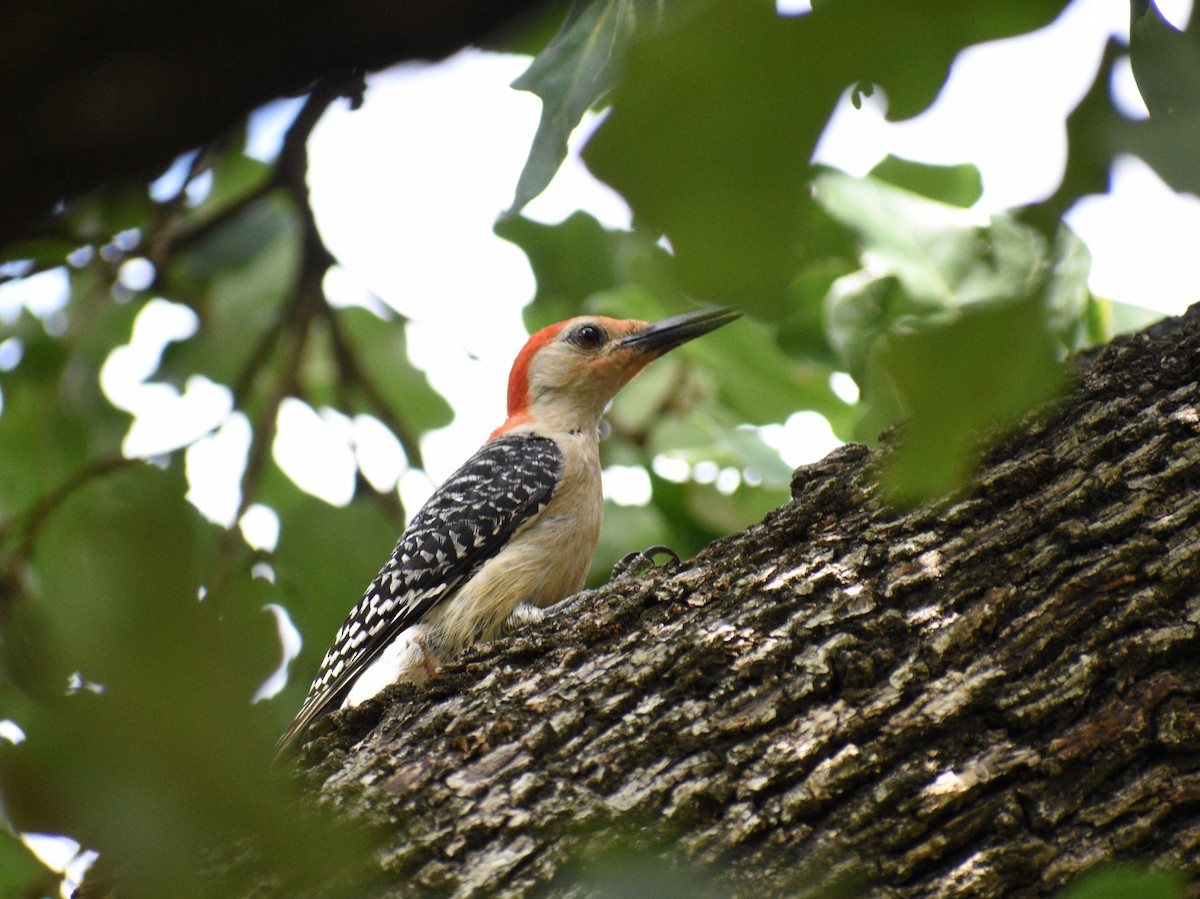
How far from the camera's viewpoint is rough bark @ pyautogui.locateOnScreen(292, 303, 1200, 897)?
1.94 metres

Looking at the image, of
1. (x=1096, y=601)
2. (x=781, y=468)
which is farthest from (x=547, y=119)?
(x=781, y=468)

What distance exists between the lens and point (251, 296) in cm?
504

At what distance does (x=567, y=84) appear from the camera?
141cm

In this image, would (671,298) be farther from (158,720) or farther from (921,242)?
(921,242)

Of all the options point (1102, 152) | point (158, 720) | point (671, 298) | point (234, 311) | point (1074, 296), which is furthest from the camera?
point (234, 311)

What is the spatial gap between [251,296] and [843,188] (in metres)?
2.82

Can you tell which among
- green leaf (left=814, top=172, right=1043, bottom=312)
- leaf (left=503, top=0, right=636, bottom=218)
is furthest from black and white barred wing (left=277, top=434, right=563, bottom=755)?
leaf (left=503, top=0, right=636, bottom=218)

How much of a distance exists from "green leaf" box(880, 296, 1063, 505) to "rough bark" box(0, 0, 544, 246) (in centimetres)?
38

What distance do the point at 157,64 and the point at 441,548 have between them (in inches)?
152

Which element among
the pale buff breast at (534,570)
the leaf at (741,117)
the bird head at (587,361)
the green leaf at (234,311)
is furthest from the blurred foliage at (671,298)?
the bird head at (587,361)

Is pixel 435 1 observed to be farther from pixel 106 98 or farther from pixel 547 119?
pixel 547 119

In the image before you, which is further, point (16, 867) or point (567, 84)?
point (16, 867)

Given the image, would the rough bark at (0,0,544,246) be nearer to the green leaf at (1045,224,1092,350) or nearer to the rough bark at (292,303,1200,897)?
the rough bark at (292,303,1200,897)

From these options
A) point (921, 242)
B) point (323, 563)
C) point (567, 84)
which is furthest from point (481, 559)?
point (567, 84)
